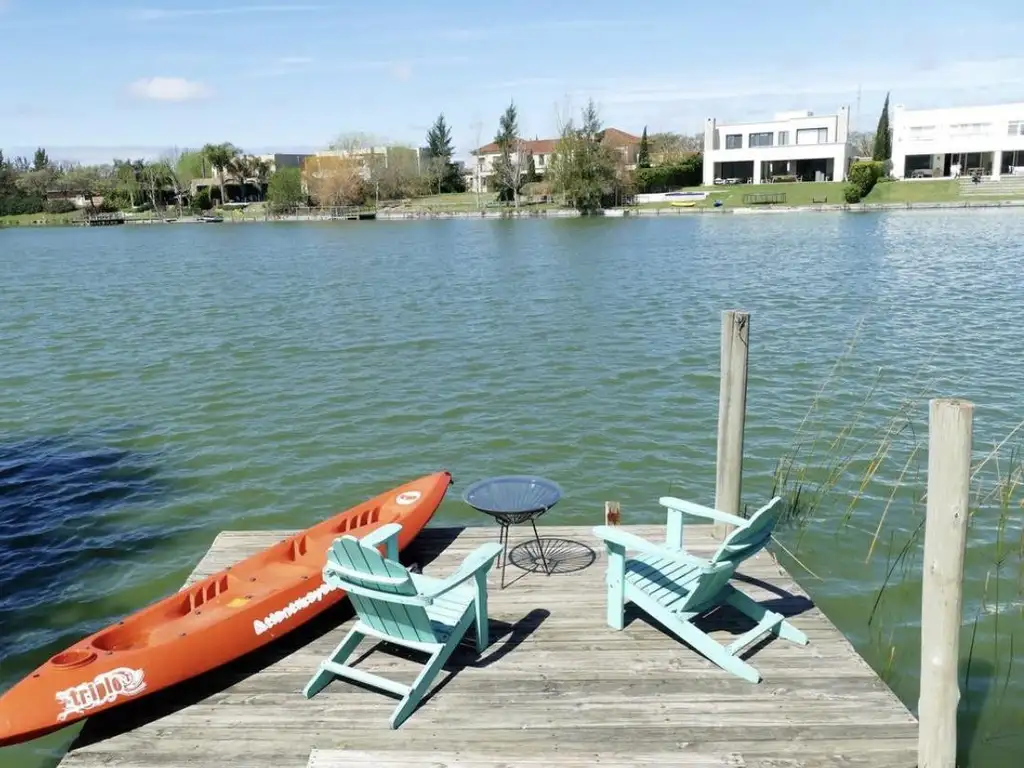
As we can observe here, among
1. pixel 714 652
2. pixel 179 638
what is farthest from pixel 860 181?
pixel 179 638

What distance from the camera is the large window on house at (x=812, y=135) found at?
75375mm

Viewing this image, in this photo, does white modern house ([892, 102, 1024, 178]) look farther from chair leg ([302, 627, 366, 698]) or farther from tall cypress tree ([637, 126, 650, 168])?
chair leg ([302, 627, 366, 698])

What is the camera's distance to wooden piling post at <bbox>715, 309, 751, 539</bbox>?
22.9 feet

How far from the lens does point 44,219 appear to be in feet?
306

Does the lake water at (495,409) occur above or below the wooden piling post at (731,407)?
below

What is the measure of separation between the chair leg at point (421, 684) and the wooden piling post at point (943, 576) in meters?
2.70

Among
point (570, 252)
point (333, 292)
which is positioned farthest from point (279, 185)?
point (333, 292)

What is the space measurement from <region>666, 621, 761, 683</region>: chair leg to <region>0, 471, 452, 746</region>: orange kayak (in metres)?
2.49

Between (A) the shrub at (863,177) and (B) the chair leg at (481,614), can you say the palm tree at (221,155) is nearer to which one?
(A) the shrub at (863,177)

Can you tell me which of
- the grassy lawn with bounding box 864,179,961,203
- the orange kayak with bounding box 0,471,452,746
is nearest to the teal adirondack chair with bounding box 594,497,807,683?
the orange kayak with bounding box 0,471,452,746

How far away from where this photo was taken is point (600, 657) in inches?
219

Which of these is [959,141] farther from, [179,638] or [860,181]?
[179,638]

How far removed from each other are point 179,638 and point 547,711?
2.33m

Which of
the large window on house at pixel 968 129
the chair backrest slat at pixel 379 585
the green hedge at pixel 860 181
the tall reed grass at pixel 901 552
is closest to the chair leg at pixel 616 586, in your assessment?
the chair backrest slat at pixel 379 585
